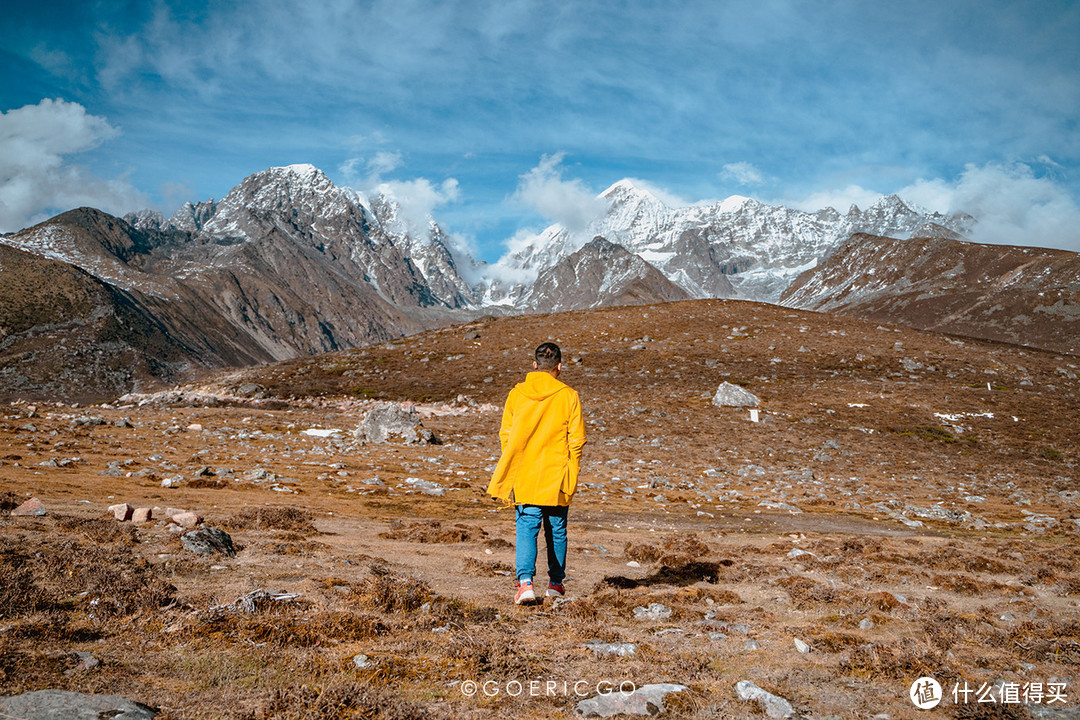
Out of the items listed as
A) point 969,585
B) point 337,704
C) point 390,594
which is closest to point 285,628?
point 390,594

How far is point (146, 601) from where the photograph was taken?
20.0ft

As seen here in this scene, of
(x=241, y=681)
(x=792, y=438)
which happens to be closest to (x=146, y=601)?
(x=241, y=681)

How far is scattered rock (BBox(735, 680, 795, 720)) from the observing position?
473 centimetres

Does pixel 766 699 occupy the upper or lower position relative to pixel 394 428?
lower

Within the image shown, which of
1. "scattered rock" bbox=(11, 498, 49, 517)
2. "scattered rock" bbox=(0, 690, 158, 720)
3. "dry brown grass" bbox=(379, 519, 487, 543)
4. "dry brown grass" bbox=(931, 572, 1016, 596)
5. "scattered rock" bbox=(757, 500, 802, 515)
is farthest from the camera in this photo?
"scattered rock" bbox=(757, 500, 802, 515)

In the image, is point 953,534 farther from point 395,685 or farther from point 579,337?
point 579,337

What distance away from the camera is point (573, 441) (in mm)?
8523

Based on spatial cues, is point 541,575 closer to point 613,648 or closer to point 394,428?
point 613,648

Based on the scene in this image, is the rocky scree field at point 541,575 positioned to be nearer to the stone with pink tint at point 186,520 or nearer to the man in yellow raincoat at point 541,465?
the stone with pink tint at point 186,520

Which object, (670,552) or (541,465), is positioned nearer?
(541,465)

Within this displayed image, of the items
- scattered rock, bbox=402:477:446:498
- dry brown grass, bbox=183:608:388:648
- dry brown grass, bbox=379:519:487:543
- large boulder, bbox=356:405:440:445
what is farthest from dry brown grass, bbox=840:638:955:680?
large boulder, bbox=356:405:440:445

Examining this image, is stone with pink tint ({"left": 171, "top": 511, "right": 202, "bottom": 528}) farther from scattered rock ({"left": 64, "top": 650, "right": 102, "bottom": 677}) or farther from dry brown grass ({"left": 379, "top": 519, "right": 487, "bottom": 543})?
scattered rock ({"left": 64, "top": 650, "right": 102, "bottom": 677})

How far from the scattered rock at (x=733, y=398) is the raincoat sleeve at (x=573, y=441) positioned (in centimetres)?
2877

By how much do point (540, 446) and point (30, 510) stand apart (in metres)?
8.50
